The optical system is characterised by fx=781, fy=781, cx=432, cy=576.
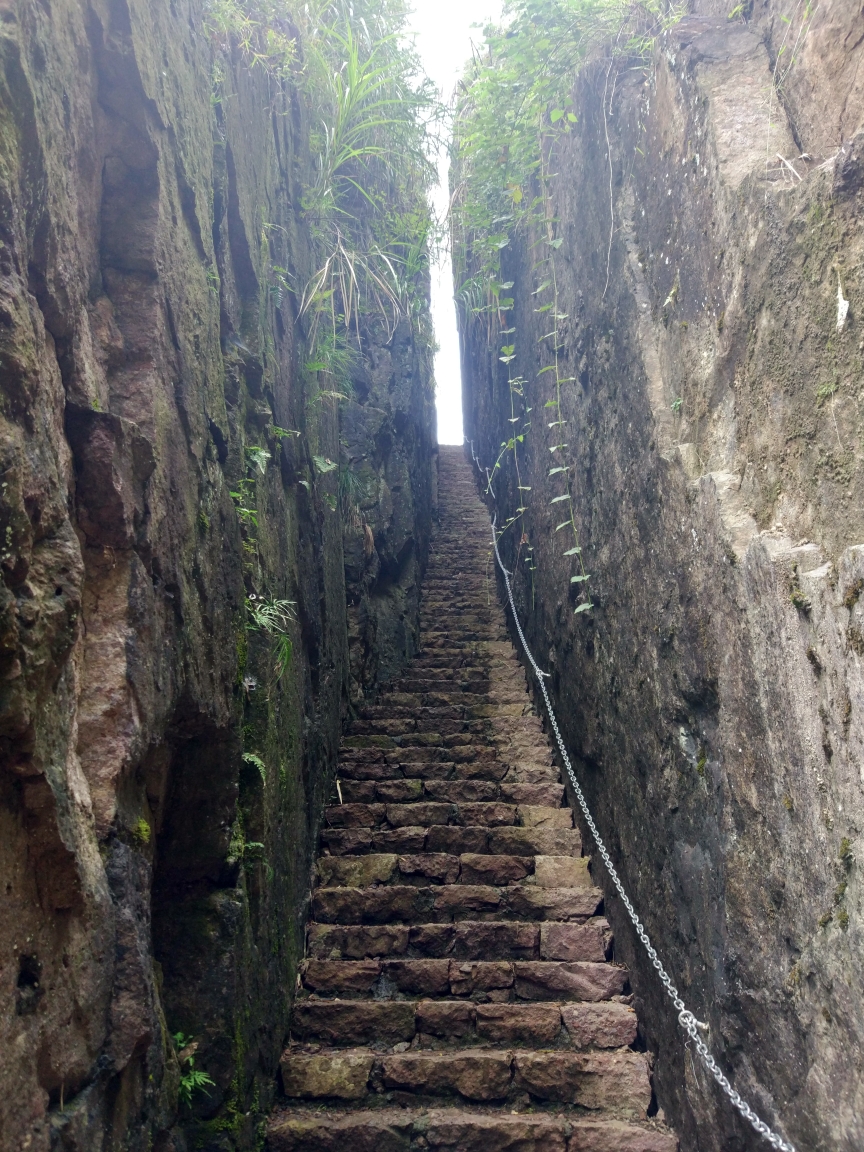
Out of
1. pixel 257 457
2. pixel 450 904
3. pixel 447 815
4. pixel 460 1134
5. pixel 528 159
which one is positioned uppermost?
pixel 528 159

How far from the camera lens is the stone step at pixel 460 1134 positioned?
8.15 feet

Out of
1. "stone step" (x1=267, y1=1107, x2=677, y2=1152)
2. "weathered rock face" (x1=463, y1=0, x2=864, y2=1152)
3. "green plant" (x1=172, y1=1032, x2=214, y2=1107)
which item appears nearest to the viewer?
"weathered rock face" (x1=463, y1=0, x2=864, y2=1152)

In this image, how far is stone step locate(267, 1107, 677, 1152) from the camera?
248cm

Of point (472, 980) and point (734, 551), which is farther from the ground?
point (734, 551)

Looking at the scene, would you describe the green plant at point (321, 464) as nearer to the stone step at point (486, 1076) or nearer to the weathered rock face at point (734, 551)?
the weathered rock face at point (734, 551)

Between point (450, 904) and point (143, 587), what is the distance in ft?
7.48

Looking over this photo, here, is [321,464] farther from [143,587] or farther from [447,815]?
[143,587]

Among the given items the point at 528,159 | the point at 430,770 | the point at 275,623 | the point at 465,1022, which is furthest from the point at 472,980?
the point at 528,159

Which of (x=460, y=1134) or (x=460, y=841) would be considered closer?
(x=460, y=1134)

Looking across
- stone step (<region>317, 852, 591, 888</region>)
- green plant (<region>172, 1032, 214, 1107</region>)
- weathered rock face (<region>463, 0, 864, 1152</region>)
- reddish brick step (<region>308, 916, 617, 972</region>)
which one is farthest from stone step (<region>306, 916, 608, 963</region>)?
green plant (<region>172, 1032, 214, 1107</region>)

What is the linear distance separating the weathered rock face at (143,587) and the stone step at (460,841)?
0.32 meters

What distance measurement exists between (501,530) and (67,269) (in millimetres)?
→ 5903

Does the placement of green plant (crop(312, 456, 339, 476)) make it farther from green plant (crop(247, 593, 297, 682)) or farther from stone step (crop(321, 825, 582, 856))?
stone step (crop(321, 825, 582, 856))

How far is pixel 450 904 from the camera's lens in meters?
3.43
